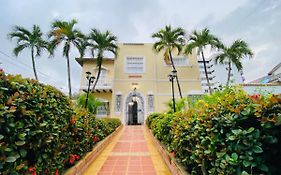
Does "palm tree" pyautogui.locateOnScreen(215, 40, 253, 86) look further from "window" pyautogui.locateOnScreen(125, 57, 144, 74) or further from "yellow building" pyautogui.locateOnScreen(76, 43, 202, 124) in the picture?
"window" pyautogui.locateOnScreen(125, 57, 144, 74)

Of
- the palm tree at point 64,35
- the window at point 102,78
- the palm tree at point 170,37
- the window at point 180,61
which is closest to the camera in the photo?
the palm tree at point 64,35

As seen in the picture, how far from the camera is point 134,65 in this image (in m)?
17.8

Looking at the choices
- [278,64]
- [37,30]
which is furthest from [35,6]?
[278,64]

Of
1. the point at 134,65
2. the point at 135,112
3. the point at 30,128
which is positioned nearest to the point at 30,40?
the point at 134,65

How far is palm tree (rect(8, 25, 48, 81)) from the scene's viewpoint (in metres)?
13.1

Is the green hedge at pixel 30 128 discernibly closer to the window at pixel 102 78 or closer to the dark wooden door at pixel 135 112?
the window at pixel 102 78

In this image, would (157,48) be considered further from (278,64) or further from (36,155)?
(36,155)

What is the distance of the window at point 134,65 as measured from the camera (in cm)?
1756

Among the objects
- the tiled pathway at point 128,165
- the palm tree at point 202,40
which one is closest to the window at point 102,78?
the palm tree at point 202,40

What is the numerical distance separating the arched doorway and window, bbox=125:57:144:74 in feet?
7.35

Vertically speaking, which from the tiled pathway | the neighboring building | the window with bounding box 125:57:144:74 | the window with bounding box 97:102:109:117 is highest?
the window with bounding box 125:57:144:74

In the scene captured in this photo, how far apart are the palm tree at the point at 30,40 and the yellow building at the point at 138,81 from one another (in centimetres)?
395

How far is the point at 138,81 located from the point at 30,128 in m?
15.4

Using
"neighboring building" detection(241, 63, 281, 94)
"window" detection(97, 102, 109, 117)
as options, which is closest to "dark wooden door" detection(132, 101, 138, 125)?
"window" detection(97, 102, 109, 117)
